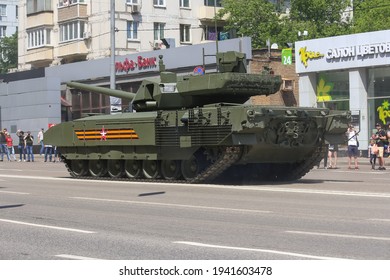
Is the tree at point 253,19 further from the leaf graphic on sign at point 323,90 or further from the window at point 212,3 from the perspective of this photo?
the leaf graphic on sign at point 323,90

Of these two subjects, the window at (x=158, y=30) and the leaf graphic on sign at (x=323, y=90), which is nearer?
the leaf graphic on sign at (x=323, y=90)

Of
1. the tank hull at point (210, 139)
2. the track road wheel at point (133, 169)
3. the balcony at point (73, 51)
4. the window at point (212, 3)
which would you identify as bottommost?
the track road wheel at point (133, 169)

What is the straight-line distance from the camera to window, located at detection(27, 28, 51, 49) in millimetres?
60156

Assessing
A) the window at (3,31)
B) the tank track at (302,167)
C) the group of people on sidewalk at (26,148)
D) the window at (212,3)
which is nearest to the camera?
the tank track at (302,167)

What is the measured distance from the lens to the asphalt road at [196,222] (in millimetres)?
9797

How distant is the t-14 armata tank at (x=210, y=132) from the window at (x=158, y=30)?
34452 millimetres

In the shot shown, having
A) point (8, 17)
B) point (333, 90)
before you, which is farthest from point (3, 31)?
point (333, 90)

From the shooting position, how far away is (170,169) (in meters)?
22.7


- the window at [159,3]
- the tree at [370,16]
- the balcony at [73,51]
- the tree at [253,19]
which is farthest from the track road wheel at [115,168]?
the tree at [370,16]

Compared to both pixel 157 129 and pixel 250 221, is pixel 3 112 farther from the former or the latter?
pixel 250 221

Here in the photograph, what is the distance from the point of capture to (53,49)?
60594mm

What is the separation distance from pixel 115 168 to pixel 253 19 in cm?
3936

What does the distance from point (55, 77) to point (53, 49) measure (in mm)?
6220

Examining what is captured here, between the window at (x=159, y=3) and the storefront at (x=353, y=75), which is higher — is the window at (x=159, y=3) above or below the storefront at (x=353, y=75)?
above
